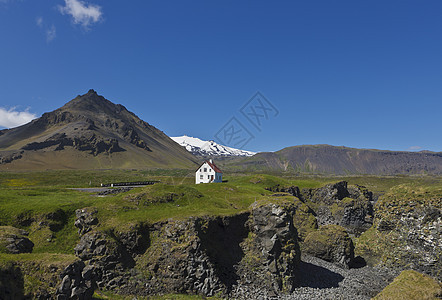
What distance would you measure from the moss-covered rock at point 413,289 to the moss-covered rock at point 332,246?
16.3 metres

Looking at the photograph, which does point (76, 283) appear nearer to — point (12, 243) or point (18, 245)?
point (18, 245)

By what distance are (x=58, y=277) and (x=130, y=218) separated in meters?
12.6

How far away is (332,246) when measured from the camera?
38.6m

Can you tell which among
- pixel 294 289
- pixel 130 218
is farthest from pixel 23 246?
pixel 294 289

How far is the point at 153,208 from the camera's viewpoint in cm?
3297

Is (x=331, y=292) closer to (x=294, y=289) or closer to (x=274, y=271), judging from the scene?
(x=294, y=289)

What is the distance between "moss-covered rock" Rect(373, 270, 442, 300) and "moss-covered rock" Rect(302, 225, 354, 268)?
16307mm

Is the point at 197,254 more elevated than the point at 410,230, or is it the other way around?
the point at 410,230

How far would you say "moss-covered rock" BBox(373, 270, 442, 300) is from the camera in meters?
19.2

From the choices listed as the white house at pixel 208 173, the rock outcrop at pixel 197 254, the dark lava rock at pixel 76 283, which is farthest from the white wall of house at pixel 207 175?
the dark lava rock at pixel 76 283

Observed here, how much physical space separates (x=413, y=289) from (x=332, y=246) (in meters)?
19.1

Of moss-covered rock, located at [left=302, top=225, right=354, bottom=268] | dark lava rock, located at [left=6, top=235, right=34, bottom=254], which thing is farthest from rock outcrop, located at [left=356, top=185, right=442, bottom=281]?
dark lava rock, located at [left=6, top=235, right=34, bottom=254]

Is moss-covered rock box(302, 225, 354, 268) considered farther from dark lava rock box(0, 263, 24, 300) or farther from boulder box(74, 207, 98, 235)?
dark lava rock box(0, 263, 24, 300)

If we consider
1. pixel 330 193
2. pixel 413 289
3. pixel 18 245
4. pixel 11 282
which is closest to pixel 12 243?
pixel 18 245
